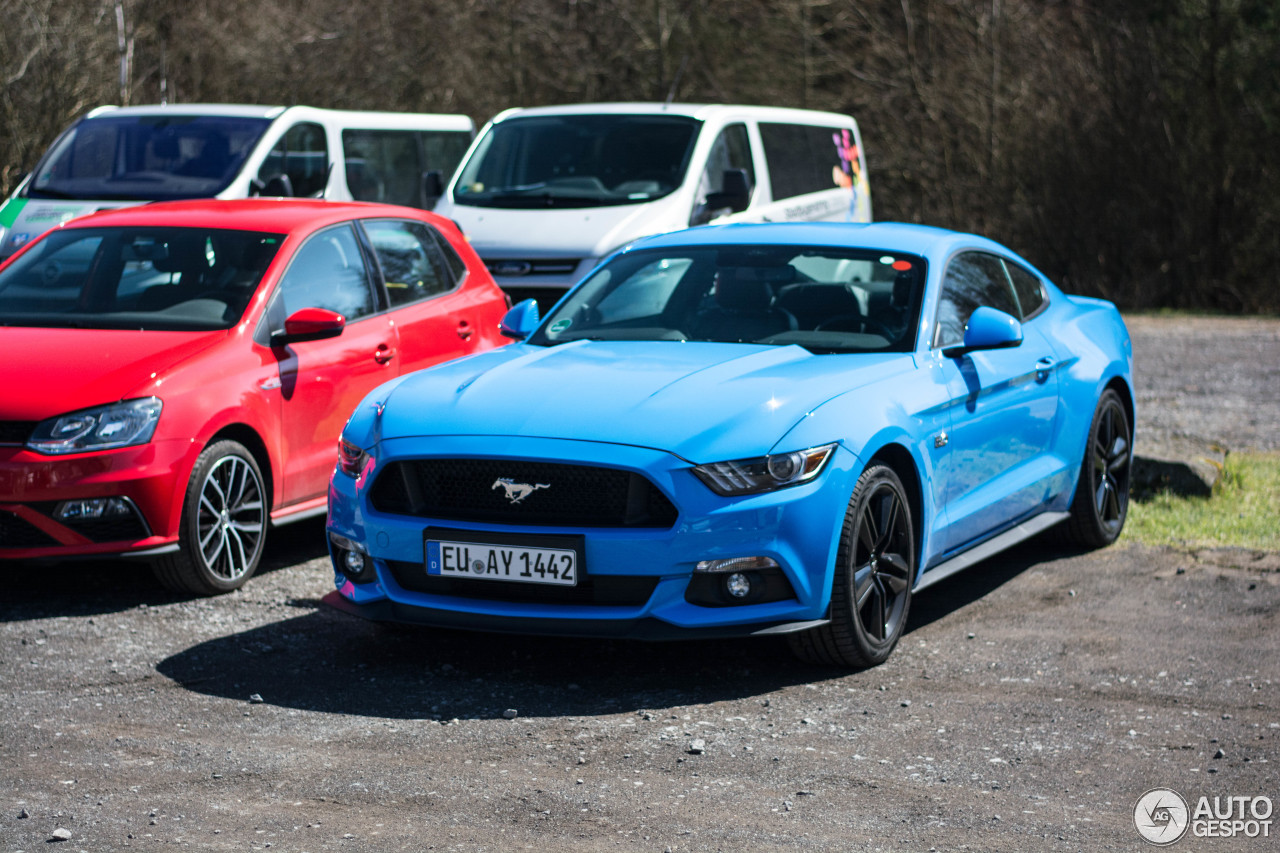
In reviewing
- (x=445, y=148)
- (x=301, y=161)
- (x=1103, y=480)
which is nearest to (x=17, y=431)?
(x=1103, y=480)

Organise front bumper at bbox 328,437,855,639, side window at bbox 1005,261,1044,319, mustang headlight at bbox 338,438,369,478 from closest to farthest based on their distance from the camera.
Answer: front bumper at bbox 328,437,855,639 → mustang headlight at bbox 338,438,369,478 → side window at bbox 1005,261,1044,319

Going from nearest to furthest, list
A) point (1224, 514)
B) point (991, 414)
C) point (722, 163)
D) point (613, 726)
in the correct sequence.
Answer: point (613, 726)
point (991, 414)
point (1224, 514)
point (722, 163)

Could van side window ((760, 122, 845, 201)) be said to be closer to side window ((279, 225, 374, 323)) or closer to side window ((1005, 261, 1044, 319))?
side window ((1005, 261, 1044, 319))

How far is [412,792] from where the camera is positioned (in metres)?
4.39

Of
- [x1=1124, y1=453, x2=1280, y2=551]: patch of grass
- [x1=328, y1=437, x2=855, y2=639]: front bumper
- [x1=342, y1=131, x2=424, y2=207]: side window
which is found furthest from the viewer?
[x1=342, y1=131, x2=424, y2=207]: side window

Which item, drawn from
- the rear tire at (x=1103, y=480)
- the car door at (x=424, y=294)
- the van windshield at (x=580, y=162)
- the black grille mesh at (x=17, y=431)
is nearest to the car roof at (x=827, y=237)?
the rear tire at (x=1103, y=480)

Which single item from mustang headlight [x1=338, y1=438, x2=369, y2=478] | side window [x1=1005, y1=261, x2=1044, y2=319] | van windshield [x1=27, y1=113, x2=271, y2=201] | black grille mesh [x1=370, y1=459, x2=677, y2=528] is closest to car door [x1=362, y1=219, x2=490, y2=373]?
mustang headlight [x1=338, y1=438, x2=369, y2=478]

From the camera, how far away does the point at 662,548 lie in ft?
17.0

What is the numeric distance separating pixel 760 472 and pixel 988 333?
1558 millimetres

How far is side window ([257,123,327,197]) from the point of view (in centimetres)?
1375

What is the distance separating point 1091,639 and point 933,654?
70 centimetres

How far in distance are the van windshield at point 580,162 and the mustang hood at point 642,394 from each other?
22.4ft

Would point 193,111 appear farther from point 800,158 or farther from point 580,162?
point 800,158

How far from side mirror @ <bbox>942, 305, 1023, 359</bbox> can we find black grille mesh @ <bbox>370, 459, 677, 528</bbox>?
1767 mm
